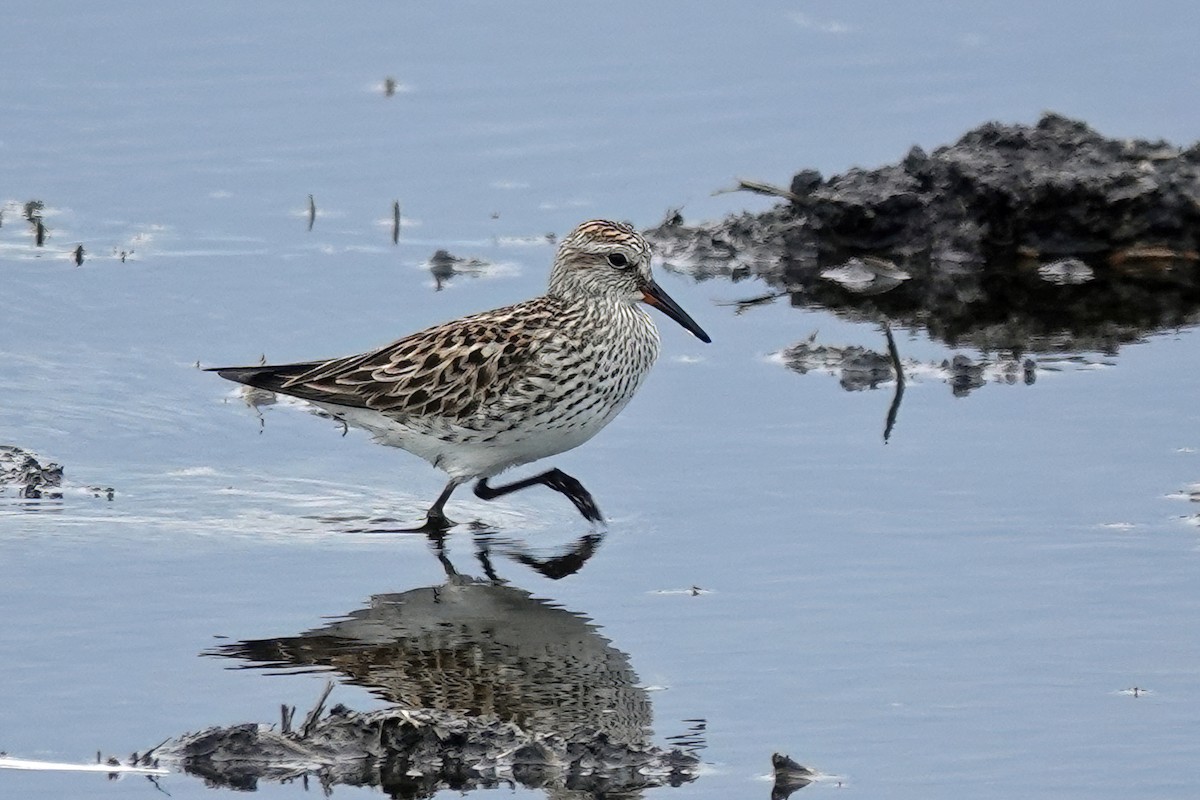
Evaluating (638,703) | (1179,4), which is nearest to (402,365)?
(638,703)

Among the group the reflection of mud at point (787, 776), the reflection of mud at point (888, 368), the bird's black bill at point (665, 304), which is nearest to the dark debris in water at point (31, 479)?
the bird's black bill at point (665, 304)

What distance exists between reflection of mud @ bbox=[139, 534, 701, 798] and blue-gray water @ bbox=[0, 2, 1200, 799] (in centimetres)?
14

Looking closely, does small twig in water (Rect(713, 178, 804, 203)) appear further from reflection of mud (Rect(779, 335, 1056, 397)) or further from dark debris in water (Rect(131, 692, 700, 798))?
dark debris in water (Rect(131, 692, 700, 798))

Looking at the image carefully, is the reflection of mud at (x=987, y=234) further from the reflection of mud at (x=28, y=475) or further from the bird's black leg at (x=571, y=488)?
the reflection of mud at (x=28, y=475)

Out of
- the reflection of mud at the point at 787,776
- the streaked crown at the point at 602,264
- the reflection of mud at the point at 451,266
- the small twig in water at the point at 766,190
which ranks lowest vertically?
the reflection of mud at the point at 787,776

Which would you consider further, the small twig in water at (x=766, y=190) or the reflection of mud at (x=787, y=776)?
the small twig in water at (x=766, y=190)

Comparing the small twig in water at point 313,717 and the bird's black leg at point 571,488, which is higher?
the bird's black leg at point 571,488

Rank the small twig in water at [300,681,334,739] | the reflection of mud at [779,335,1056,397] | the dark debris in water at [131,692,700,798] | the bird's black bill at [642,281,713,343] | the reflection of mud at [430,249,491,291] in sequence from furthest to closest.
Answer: the reflection of mud at [430,249,491,291] < the reflection of mud at [779,335,1056,397] < the bird's black bill at [642,281,713,343] < the small twig in water at [300,681,334,739] < the dark debris in water at [131,692,700,798]

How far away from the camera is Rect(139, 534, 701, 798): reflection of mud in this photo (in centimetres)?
732

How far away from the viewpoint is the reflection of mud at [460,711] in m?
7.32

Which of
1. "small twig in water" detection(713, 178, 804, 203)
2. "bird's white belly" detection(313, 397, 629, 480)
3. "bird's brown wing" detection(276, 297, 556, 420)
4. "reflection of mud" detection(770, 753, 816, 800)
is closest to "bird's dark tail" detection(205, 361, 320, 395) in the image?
"bird's brown wing" detection(276, 297, 556, 420)

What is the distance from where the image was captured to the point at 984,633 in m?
8.59

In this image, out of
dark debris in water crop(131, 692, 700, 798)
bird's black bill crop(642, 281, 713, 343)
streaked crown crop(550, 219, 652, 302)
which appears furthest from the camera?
bird's black bill crop(642, 281, 713, 343)

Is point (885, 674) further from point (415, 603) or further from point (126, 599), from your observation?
point (126, 599)
